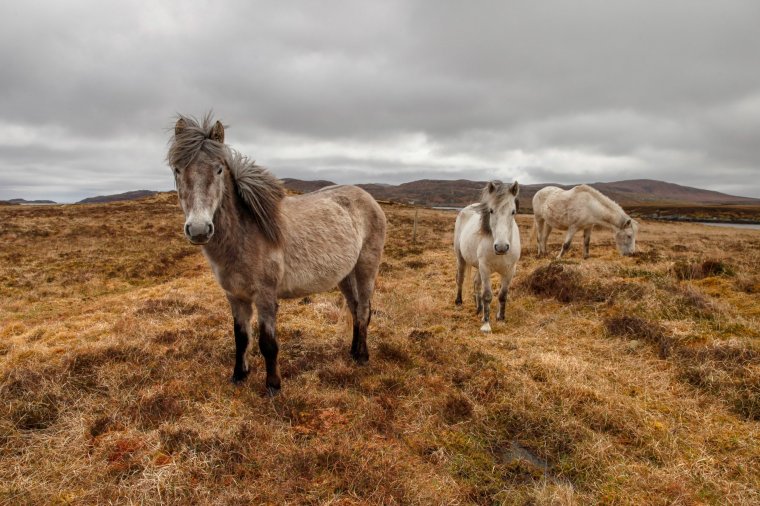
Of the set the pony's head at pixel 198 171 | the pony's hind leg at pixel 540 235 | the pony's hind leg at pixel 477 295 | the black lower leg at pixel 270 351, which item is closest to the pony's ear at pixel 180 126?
the pony's head at pixel 198 171

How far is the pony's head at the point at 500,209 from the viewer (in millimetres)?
6377

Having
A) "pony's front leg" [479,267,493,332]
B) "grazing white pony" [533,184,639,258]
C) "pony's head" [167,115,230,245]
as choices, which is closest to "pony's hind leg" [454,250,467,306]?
"pony's front leg" [479,267,493,332]

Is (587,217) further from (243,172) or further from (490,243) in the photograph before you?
(243,172)

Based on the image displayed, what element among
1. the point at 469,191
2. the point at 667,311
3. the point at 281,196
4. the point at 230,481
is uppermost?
the point at 469,191

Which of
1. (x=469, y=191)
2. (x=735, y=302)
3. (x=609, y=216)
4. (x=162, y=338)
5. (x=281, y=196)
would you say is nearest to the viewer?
(x=281, y=196)

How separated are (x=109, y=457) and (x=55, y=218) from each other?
33.3 m

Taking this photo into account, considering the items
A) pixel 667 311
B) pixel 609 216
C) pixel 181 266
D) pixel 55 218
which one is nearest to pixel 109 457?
pixel 667 311

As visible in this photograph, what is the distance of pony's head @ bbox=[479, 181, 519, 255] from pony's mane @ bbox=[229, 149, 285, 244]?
12.7 feet

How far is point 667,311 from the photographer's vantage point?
6.71 m

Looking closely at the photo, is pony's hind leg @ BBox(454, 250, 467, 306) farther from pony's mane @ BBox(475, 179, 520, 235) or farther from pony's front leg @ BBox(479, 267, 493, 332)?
pony's mane @ BBox(475, 179, 520, 235)

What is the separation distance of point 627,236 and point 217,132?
14343 millimetres

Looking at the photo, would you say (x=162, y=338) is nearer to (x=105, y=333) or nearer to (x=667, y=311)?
(x=105, y=333)

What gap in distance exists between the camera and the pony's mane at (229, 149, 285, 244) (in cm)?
426

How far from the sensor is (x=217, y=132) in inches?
160
